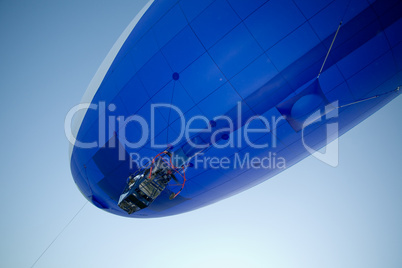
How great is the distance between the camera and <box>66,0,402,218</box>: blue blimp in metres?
3.41

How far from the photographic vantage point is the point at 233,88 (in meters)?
3.80

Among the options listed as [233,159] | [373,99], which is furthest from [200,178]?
[373,99]

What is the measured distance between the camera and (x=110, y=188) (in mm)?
6027

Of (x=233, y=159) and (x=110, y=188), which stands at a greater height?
(x=233, y=159)

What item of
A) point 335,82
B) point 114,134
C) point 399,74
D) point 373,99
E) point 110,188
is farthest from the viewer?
point 110,188

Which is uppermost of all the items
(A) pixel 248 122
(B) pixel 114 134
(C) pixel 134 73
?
(C) pixel 134 73

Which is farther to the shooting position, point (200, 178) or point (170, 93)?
point (200, 178)

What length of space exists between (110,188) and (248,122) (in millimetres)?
4525

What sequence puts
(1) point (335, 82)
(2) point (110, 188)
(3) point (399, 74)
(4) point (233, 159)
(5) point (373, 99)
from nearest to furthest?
(1) point (335, 82)
(3) point (399, 74)
(5) point (373, 99)
(4) point (233, 159)
(2) point (110, 188)

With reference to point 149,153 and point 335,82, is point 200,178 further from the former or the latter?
point 335,82

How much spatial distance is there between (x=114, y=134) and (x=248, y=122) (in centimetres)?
336

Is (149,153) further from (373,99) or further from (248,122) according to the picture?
(373,99)

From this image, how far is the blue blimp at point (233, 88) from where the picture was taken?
11.2 feet

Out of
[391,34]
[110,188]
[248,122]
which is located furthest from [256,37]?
[110,188]
